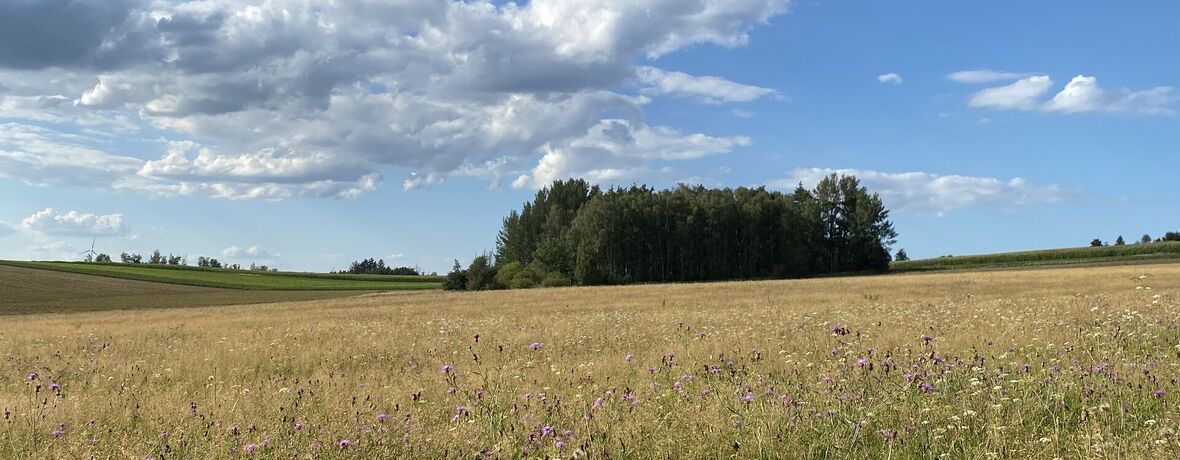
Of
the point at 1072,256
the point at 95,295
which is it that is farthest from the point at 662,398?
the point at 1072,256

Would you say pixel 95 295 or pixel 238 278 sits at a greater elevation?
pixel 238 278

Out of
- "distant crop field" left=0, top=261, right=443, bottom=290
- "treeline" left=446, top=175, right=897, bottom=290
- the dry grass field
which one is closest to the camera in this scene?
the dry grass field

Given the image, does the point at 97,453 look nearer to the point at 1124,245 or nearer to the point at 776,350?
the point at 776,350

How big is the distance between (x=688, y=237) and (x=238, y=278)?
7582 cm

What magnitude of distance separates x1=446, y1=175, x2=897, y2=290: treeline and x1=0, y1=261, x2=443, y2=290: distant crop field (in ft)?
74.9

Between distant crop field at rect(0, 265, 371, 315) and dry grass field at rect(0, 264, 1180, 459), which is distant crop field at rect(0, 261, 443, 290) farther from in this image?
dry grass field at rect(0, 264, 1180, 459)

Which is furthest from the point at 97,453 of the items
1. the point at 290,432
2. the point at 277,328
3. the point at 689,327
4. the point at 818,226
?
the point at 818,226

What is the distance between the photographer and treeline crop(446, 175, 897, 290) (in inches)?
3423

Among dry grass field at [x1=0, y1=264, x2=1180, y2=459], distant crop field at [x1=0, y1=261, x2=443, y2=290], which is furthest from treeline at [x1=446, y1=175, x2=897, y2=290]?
dry grass field at [x1=0, y1=264, x2=1180, y2=459]

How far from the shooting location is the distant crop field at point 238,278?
104812 millimetres

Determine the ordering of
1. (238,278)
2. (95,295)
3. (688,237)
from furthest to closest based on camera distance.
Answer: (238,278) → (688,237) → (95,295)

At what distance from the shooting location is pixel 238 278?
4788 inches

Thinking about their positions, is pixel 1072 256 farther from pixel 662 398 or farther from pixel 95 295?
pixel 95 295

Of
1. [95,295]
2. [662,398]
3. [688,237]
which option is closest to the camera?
[662,398]
